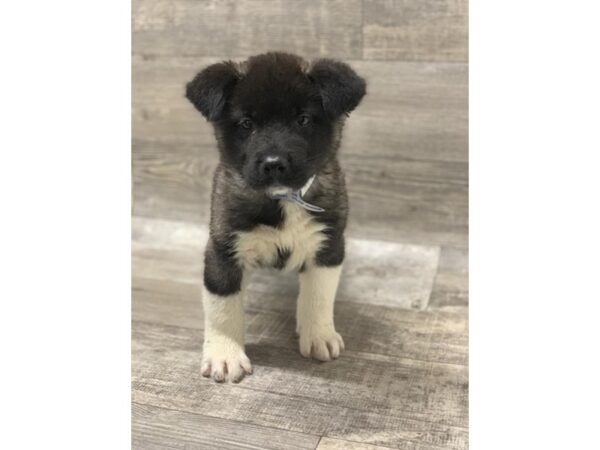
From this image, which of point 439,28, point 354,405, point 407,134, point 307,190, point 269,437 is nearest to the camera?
point 269,437

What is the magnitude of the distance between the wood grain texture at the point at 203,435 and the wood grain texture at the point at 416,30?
217 centimetres

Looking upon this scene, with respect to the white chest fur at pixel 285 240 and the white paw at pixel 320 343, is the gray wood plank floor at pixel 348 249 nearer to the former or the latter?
the white paw at pixel 320 343

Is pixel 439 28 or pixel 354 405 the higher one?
pixel 439 28

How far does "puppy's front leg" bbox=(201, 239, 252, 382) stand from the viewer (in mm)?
2576

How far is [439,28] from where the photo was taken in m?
3.47

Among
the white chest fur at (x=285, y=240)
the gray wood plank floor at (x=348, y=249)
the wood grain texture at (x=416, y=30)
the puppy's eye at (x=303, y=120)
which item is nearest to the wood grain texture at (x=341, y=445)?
the gray wood plank floor at (x=348, y=249)

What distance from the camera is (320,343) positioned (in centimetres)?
269

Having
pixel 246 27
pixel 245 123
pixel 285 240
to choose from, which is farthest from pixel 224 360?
pixel 246 27

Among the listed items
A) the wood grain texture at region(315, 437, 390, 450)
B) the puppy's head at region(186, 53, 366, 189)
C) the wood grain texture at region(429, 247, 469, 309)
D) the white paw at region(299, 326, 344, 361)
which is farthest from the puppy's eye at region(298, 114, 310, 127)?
the wood grain texture at region(429, 247, 469, 309)

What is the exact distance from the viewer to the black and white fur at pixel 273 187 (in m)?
2.35

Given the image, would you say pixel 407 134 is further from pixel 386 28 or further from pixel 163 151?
pixel 163 151

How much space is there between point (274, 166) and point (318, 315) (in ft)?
2.48
